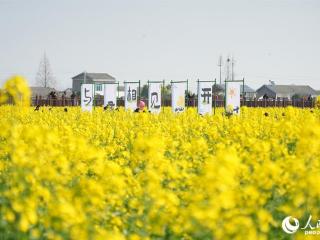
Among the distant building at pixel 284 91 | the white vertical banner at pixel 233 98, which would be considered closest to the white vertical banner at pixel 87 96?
the white vertical banner at pixel 233 98

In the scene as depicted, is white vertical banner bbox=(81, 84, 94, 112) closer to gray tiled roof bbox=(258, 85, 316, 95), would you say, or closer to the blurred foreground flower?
the blurred foreground flower

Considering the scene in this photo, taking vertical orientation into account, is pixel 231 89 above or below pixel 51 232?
above

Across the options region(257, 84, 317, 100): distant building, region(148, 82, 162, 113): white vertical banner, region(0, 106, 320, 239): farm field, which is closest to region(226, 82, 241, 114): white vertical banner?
region(148, 82, 162, 113): white vertical banner

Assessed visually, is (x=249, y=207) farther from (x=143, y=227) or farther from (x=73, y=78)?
(x=73, y=78)

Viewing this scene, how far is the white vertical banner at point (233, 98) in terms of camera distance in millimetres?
16172

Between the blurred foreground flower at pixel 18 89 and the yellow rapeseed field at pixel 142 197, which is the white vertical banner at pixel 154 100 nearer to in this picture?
the yellow rapeseed field at pixel 142 197

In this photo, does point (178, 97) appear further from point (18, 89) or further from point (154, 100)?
point (18, 89)

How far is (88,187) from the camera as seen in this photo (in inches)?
168

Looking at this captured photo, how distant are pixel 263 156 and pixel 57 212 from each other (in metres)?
3.07

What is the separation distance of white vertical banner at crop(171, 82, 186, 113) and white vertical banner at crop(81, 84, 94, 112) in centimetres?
367

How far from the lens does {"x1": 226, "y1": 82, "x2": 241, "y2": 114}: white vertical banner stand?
16.2m

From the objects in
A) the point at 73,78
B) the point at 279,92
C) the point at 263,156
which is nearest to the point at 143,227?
the point at 263,156

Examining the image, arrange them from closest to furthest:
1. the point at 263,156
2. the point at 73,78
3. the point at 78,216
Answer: the point at 78,216, the point at 263,156, the point at 73,78

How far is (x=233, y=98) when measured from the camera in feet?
53.3
